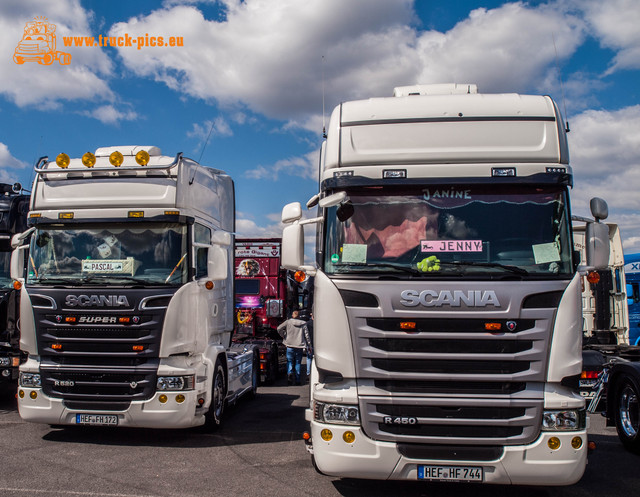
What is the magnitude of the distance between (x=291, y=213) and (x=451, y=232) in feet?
4.94

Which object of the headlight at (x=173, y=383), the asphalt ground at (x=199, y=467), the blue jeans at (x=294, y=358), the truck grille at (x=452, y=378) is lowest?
the asphalt ground at (x=199, y=467)

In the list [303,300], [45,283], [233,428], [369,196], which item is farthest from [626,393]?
[303,300]

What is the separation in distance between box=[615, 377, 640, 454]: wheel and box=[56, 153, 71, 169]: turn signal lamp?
773cm

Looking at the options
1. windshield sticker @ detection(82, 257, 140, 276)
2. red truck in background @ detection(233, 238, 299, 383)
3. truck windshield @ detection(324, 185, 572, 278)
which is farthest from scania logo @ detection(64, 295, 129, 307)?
red truck in background @ detection(233, 238, 299, 383)

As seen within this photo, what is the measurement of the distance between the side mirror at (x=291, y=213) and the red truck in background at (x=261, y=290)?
10.0 metres

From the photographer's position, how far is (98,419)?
691cm

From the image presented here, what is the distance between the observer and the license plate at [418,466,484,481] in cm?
460

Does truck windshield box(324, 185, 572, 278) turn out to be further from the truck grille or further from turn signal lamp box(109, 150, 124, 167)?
turn signal lamp box(109, 150, 124, 167)

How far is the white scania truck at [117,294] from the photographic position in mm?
6887

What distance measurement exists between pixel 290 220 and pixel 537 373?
2.56 m

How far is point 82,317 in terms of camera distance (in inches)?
272

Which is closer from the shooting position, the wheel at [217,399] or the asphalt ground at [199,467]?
the asphalt ground at [199,467]

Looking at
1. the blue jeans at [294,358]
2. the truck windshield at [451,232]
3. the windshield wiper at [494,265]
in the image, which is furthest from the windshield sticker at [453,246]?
the blue jeans at [294,358]

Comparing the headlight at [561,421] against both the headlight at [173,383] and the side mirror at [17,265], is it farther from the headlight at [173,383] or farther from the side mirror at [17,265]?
the side mirror at [17,265]
